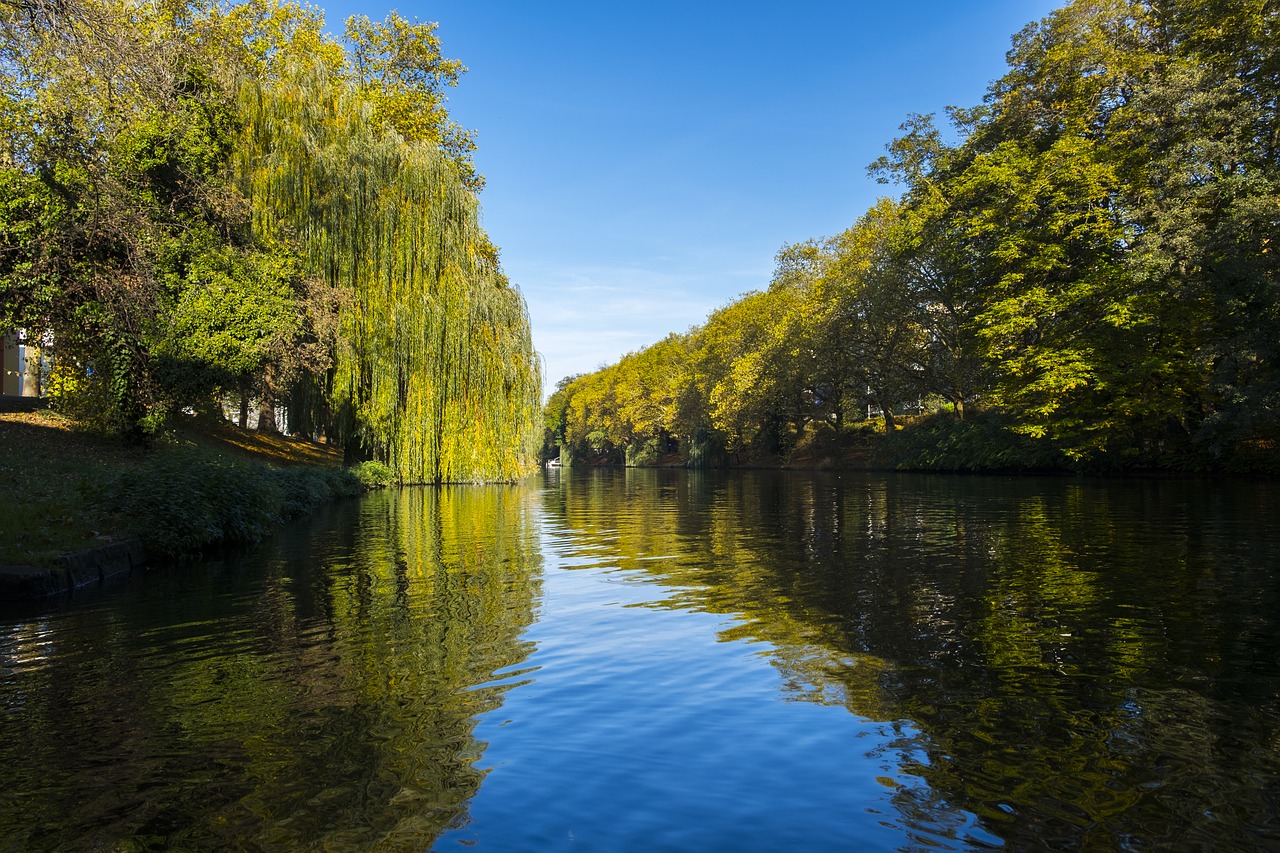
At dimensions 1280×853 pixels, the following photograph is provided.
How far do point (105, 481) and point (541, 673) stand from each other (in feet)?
35.0

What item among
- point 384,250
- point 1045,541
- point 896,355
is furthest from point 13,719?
point 896,355

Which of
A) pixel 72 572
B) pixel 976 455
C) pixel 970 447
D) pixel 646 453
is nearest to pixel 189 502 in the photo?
pixel 72 572

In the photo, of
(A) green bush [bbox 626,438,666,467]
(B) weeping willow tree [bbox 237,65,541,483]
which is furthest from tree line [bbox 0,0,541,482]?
(A) green bush [bbox 626,438,666,467]

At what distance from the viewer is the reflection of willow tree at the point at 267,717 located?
383 cm

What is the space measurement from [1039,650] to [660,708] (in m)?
3.47

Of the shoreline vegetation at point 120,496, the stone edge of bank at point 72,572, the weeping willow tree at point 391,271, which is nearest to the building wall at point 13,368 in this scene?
the shoreline vegetation at point 120,496

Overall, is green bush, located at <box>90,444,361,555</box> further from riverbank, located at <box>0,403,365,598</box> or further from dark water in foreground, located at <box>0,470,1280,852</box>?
dark water in foreground, located at <box>0,470,1280,852</box>

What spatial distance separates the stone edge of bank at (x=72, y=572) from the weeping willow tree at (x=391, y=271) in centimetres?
1495

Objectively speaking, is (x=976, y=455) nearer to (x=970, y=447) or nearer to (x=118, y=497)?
(x=970, y=447)

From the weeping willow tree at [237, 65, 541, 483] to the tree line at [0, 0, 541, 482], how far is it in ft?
0.24

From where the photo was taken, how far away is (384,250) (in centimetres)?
2758

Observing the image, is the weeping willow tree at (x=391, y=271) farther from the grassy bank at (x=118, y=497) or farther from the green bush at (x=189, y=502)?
the green bush at (x=189, y=502)

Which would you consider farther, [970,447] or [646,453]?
[646,453]

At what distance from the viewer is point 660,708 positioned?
5.47 meters
